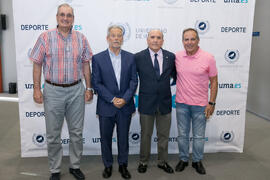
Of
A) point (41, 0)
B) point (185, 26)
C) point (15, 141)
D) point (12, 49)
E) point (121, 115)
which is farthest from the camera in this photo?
point (12, 49)

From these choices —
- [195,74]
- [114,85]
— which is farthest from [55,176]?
[195,74]

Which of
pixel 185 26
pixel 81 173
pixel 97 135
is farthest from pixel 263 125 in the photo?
pixel 81 173

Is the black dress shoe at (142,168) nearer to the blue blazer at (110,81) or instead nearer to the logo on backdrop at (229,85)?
the blue blazer at (110,81)

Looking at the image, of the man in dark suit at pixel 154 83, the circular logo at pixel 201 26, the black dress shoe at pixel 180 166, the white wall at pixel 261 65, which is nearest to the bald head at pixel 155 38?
the man in dark suit at pixel 154 83

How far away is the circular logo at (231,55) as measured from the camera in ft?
10.9

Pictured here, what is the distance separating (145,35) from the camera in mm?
3217

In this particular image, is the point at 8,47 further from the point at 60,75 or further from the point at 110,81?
the point at 110,81

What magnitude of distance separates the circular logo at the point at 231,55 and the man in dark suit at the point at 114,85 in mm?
1436

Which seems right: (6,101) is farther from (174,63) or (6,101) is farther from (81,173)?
(174,63)

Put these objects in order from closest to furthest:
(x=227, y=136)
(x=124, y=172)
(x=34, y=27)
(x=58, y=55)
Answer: (x=58, y=55) → (x=124, y=172) → (x=34, y=27) → (x=227, y=136)

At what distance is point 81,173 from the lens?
9.04ft

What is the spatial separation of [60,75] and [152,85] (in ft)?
3.08

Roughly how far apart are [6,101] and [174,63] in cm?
531

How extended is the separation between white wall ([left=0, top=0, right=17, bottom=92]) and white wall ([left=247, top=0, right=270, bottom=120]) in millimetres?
6464
